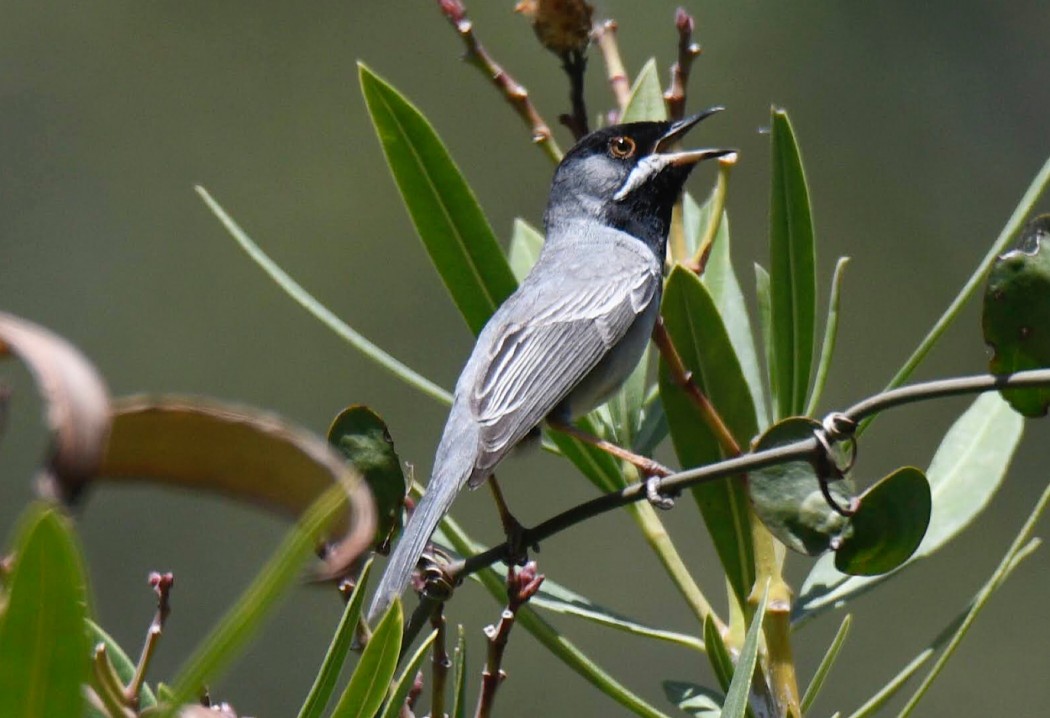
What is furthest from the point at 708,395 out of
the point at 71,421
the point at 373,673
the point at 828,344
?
the point at 71,421

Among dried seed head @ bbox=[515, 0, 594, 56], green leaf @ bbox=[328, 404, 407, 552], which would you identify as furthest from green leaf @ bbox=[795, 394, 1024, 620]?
dried seed head @ bbox=[515, 0, 594, 56]

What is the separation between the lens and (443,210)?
2535mm

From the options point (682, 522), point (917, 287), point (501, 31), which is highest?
point (501, 31)

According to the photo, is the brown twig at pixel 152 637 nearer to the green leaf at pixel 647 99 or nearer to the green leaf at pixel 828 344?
the green leaf at pixel 828 344

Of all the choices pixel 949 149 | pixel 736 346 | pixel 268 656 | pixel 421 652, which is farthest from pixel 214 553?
pixel 421 652

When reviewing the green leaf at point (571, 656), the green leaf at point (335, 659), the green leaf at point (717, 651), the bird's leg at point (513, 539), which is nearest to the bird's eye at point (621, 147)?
the bird's leg at point (513, 539)

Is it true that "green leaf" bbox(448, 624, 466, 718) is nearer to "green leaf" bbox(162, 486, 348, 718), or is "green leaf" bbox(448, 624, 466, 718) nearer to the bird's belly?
"green leaf" bbox(162, 486, 348, 718)

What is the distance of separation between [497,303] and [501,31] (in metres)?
11.0

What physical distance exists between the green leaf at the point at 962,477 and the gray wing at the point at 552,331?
817 mm

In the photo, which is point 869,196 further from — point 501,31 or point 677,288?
point 677,288

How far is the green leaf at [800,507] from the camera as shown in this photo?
1.89 meters

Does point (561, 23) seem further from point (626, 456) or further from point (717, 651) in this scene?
point (717, 651)

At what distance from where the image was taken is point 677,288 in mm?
2258

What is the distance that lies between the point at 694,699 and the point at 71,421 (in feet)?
5.63
